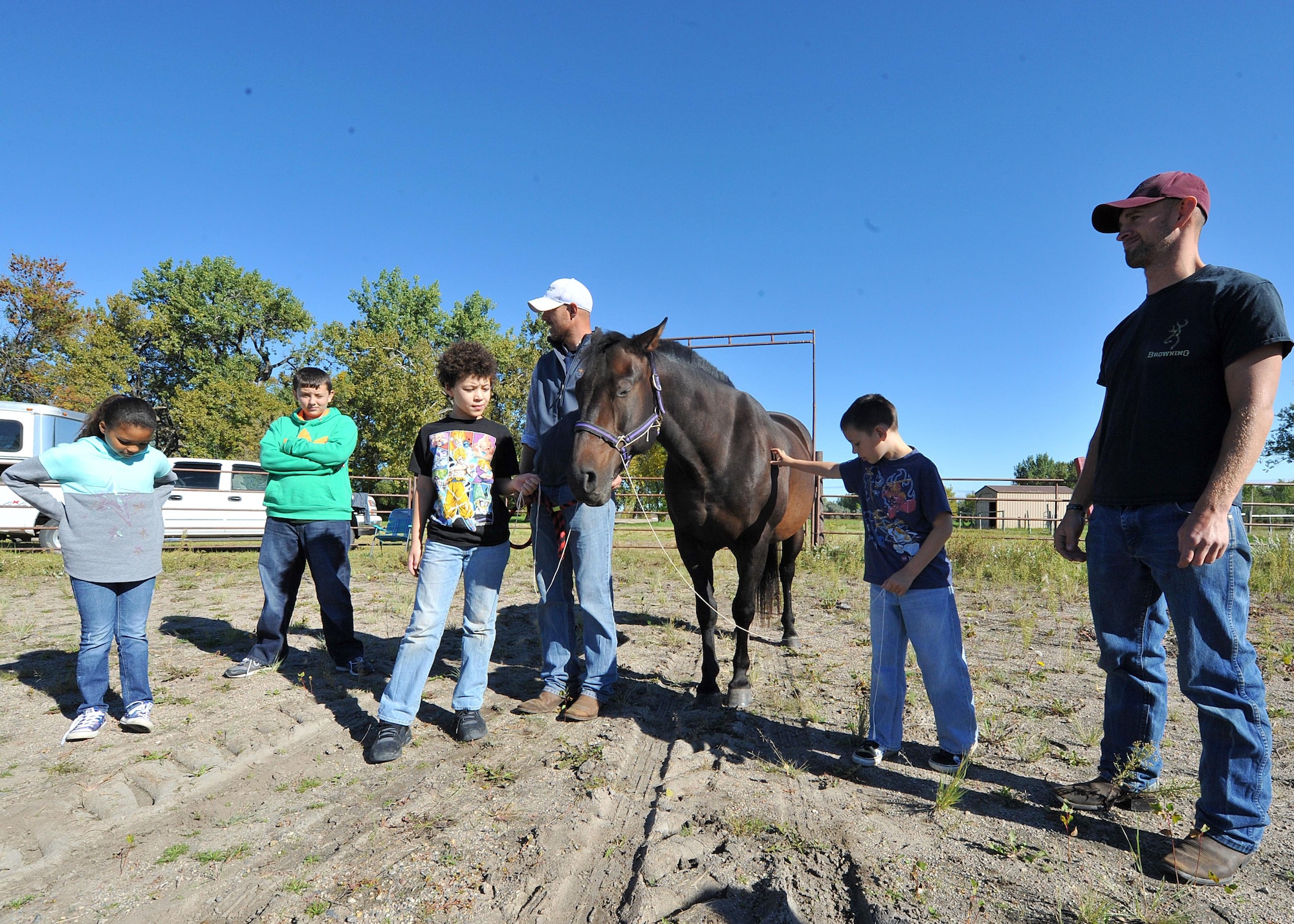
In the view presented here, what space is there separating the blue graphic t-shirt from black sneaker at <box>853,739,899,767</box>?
2.35 ft

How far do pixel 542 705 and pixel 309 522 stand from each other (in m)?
1.95

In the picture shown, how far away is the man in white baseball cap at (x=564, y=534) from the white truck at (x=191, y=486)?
902cm

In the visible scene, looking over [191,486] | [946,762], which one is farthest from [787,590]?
[191,486]

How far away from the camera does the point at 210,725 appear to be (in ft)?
10.8

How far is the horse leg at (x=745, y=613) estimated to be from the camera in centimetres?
374

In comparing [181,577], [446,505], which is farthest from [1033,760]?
[181,577]

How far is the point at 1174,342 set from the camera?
2137 millimetres

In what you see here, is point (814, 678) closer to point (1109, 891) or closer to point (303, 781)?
point (1109, 891)

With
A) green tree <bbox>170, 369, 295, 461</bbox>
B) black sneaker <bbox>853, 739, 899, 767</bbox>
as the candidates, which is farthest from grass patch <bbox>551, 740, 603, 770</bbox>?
green tree <bbox>170, 369, 295, 461</bbox>

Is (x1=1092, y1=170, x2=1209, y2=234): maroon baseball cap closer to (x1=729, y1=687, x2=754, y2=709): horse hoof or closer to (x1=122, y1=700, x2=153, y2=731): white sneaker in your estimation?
(x1=729, y1=687, x2=754, y2=709): horse hoof

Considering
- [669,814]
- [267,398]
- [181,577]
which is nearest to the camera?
[669,814]

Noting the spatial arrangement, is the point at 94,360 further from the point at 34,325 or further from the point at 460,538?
the point at 460,538

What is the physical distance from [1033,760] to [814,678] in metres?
1.47

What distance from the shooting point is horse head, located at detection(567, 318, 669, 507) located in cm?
299
